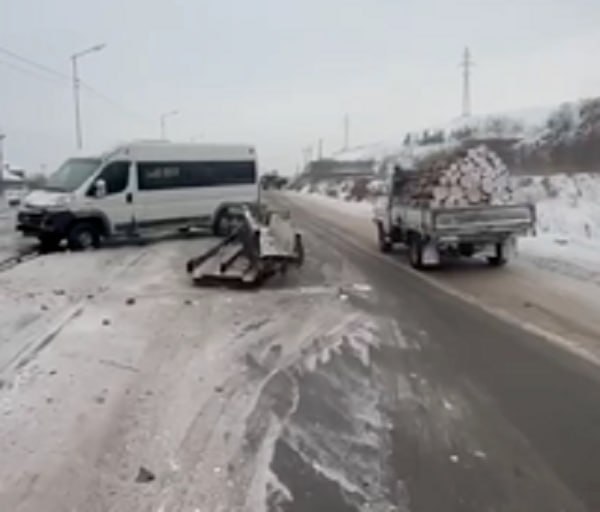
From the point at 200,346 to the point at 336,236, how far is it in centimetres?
1537

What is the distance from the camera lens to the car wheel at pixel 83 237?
63.0 ft

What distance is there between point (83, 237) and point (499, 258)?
35.1 ft

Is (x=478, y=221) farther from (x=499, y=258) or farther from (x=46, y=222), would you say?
(x=46, y=222)

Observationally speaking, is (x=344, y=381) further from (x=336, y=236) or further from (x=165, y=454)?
(x=336, y=236)

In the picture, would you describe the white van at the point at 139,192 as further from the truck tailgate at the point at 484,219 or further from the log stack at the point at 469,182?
the truck tailgate at the point at 484,219

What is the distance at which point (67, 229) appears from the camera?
1909 cm

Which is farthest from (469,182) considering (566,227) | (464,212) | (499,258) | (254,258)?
(566,227)

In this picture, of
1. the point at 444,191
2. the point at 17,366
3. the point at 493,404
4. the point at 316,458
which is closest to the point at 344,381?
the point at 493,404

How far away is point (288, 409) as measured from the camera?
6051 millimetres

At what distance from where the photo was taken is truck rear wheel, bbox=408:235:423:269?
14947 millimetres

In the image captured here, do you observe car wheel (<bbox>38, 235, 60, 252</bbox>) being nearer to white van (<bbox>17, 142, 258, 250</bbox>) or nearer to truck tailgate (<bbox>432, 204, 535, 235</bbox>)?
white van (<bbox>17, 142, 258, 250</bbox>)

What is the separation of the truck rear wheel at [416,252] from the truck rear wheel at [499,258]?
5.01 feet

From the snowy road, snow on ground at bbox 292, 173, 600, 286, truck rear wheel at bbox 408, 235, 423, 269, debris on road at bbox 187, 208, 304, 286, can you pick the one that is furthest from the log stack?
the snowy road

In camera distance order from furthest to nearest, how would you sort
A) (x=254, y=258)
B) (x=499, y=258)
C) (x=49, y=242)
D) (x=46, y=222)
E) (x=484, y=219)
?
(x=49, y=242) → (x=46, y=222) → (x=499, y=258) → (x=484, y=219) → (x=254, y=258)
